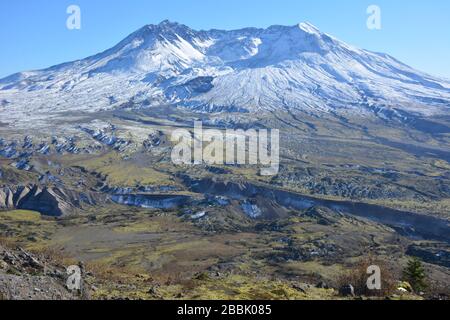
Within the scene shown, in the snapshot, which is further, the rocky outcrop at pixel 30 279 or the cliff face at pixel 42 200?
the cliff face at pixel 42 200

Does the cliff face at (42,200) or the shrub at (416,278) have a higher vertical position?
the shrub at (416,278)

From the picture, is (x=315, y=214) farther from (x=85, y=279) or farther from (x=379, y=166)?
(x=85, y=279)

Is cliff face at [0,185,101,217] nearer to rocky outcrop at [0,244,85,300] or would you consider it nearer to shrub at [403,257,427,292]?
shrub at [403,257,427,292]

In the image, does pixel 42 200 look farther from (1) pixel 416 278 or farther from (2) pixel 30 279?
(2) pixel 30 279

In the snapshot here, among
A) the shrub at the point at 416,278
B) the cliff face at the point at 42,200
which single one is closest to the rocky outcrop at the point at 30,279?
the shrub at the point at 416,278

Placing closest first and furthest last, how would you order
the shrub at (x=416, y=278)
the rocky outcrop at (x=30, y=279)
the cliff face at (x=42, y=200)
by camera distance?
the rocky outcrop at (x=30, y=279) → the shrub at (x=416, y=278) → the cliff face at (x=42, y=200)

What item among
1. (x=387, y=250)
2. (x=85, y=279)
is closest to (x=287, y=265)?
(x=387, y=250)

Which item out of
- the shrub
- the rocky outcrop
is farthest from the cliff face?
the rocky outcrop

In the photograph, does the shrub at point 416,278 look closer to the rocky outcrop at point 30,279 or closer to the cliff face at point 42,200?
the rocky outcrop at point 30,279
